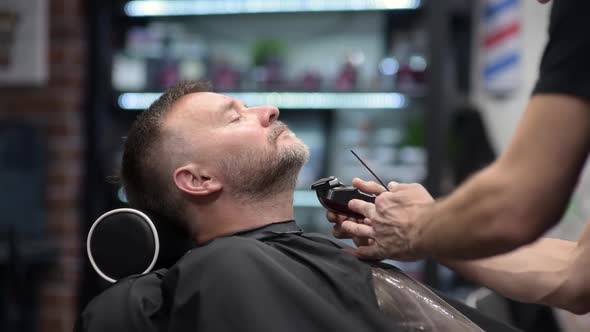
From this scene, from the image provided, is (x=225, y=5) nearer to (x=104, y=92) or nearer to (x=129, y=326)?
(x=104, y=92)

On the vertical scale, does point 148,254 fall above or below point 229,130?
below

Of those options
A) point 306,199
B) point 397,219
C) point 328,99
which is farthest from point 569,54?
point 306,199

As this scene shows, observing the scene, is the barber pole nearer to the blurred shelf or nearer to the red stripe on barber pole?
the red stripe on barber pole

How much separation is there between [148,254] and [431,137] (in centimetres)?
218

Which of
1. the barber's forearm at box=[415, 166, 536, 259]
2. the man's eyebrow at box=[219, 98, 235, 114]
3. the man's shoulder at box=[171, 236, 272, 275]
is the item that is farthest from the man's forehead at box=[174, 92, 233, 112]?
the barber's forearm at box=[415, 166, 536, 259]

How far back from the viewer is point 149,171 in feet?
5.92

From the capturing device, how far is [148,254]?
1.60 meters

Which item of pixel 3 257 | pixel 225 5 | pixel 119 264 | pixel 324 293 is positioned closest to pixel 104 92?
pixel 225 5

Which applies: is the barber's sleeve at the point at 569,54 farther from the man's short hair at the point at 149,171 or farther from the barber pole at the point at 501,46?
the barber pole at the point at 501,46

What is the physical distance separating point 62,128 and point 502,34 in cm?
237

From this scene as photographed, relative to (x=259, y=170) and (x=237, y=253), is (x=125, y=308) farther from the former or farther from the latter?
(x=259, y=170)

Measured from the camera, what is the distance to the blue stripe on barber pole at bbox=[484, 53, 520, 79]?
3.49 m

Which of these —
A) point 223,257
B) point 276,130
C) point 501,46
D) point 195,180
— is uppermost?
point 501,46

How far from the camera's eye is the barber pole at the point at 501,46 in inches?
137
